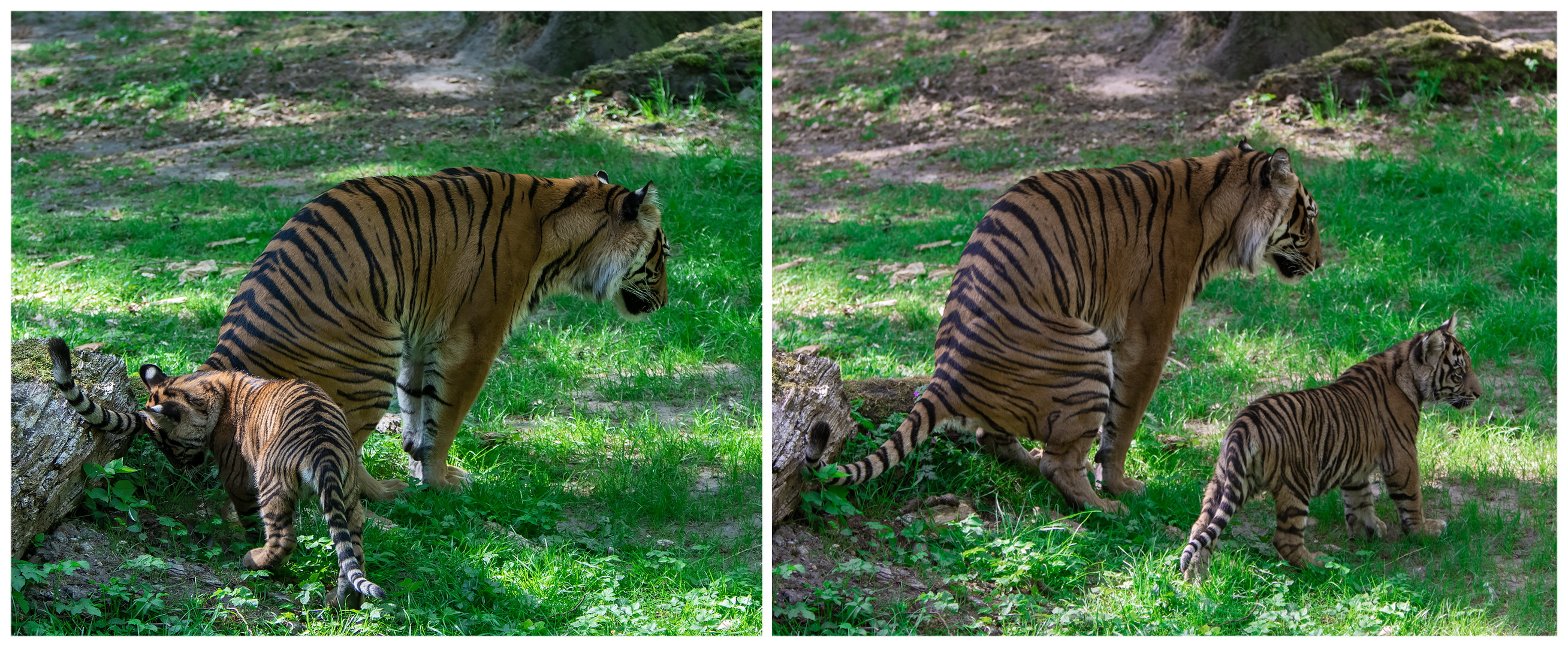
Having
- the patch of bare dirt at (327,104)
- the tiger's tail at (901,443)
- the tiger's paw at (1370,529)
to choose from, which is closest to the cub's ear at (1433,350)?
the tiger's paw at (1370,529)

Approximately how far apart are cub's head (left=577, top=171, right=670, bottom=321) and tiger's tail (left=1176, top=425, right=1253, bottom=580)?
1.75m

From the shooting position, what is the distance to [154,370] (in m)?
2.98

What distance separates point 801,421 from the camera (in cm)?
306

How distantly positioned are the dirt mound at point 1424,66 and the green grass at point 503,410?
4.13 metres

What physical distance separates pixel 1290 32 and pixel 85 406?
23.5 feet

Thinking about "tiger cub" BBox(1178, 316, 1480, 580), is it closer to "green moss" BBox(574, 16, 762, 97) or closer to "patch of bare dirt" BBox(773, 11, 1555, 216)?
"green moss" BBox(574, 16, 762, 97)

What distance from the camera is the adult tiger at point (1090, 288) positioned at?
3.19 m

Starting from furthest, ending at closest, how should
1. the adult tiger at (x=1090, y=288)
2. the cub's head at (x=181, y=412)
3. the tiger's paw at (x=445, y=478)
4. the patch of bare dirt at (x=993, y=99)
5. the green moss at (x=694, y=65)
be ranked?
the patch of bare dirt at (x=993, y=99), the green moss at (x=694, y=65), the tiger's paw at (x=445, y=478), the adult tiger at (x=1090, y=288), the cub's head at (x=181, y=412)

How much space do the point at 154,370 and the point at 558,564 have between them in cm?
114

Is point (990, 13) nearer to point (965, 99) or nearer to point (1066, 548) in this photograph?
point (965, 99)

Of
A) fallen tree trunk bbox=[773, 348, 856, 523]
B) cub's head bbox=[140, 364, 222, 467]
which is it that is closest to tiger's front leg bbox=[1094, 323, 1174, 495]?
fallen tree trunk bbox=[773, 348, 856, 523]

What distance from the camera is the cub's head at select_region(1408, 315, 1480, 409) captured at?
3275 millimetres

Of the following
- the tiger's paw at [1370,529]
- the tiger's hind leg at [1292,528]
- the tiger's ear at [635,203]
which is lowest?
the tiger's paw at [1370,529]

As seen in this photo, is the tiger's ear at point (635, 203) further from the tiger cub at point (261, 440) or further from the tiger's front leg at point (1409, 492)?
the tiger's front leg at point (1409, 492)
